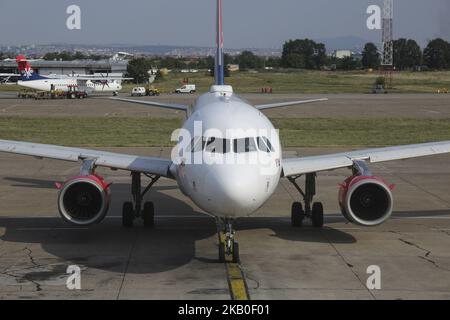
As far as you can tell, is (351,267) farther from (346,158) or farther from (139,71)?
(139,71)

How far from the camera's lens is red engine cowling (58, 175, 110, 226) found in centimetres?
1717

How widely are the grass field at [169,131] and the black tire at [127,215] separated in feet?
65.6

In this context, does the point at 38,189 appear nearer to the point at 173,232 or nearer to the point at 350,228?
the point at 173,232

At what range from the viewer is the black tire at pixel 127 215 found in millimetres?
19328

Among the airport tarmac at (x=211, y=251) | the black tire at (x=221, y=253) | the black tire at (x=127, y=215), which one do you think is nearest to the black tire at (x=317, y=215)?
the airport tarmac at (x=211, y=251)

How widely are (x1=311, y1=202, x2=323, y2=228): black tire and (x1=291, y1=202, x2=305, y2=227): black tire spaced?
0.30m

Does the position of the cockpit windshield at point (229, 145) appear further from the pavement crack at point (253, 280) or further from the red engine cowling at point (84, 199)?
the red engine cowling at point (84, 199)

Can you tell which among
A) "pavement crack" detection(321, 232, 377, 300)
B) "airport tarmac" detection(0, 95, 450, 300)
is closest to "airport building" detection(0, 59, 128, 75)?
"airport tarmac" detection(0, 95, 450, 300)

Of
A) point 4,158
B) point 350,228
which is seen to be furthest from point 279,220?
point 4,158

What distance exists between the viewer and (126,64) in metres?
160

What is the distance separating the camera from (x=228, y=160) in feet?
46.3

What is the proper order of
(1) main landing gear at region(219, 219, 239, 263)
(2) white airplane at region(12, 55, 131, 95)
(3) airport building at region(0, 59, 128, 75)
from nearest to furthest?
(1) main landing gear at region(219, 219, 239, 263)
(2) white airplane at region(12, 55, 131, 95)
(3) airport building at region(0, 59, 128, 75)

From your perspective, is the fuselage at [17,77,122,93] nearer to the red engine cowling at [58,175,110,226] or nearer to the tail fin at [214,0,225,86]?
the tail fin at [214,0,225,86]
